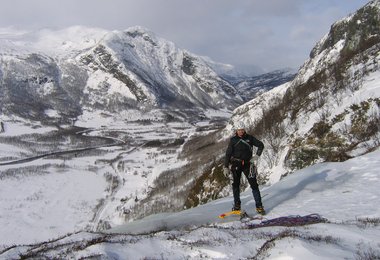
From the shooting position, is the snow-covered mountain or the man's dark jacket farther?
the snow-covered mountain

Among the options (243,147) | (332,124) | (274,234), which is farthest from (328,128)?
(274,234)

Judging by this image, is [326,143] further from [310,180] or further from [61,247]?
[61,247]

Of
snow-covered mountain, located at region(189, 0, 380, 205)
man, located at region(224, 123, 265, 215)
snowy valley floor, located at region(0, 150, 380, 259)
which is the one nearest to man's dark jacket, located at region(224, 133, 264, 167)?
man, located at region(224, 123, 265, 215)

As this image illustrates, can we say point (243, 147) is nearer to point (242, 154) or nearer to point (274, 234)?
point (242, 154)

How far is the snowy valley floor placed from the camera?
9.85 metres

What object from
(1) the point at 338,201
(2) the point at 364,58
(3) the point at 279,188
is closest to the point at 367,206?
(1) the point at 338,201

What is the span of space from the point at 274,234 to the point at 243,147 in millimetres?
5306

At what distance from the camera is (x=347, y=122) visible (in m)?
30.0

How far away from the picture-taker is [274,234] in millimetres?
12453

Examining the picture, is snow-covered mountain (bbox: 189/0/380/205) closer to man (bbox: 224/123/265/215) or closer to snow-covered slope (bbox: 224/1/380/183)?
snow-covered slope (bbox: 224/1/380/183)

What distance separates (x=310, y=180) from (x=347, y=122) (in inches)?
374

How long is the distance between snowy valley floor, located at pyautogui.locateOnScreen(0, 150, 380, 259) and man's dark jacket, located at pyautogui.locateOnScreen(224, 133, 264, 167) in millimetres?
2375

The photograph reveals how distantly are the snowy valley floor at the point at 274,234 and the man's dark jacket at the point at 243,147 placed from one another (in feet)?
7.79

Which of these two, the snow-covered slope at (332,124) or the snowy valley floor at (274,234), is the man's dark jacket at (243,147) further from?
the snow-covered slope at (332,124)
